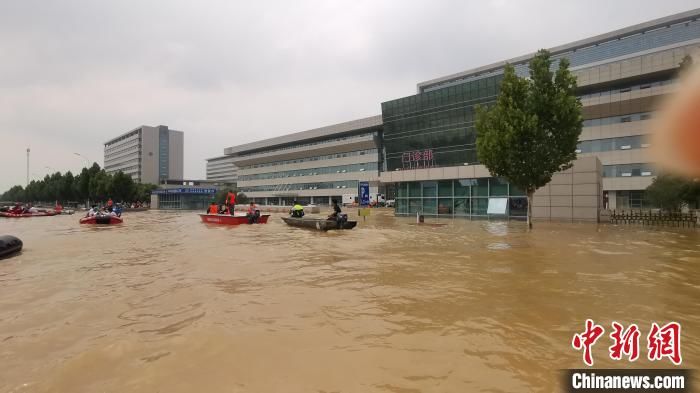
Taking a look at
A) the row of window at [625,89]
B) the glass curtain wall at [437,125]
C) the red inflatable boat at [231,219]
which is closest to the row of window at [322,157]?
the glass curtain wall at [437,125]

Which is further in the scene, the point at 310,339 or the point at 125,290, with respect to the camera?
the point at 125,290

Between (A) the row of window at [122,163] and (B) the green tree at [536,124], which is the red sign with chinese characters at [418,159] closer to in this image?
(B) the green tree at [536,124]

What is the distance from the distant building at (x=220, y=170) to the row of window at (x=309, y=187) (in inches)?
2945

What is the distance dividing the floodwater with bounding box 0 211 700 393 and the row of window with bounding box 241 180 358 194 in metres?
72.7

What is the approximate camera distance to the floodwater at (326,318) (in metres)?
4.20

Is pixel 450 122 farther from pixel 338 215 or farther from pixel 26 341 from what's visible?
pixel 26 341

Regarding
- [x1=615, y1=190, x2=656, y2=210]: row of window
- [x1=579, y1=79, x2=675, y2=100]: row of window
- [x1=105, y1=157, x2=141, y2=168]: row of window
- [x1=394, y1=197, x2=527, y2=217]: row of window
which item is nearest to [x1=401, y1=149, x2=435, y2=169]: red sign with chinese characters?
[x1=394, y1=197, x2=527, y2=217]: row of window

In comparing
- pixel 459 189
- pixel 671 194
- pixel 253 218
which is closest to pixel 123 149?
pixel 253 218

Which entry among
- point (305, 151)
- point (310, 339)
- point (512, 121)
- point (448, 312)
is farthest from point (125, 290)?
point (305, 151)

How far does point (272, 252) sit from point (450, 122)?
1469 inches

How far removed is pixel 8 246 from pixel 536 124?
85.9 feet

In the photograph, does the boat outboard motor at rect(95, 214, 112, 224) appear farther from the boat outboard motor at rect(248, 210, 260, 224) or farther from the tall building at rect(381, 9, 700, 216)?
the tall building at rect(381, 9, 700, 216)

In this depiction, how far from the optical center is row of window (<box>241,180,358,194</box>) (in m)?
85.1

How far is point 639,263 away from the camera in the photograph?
10867mm
